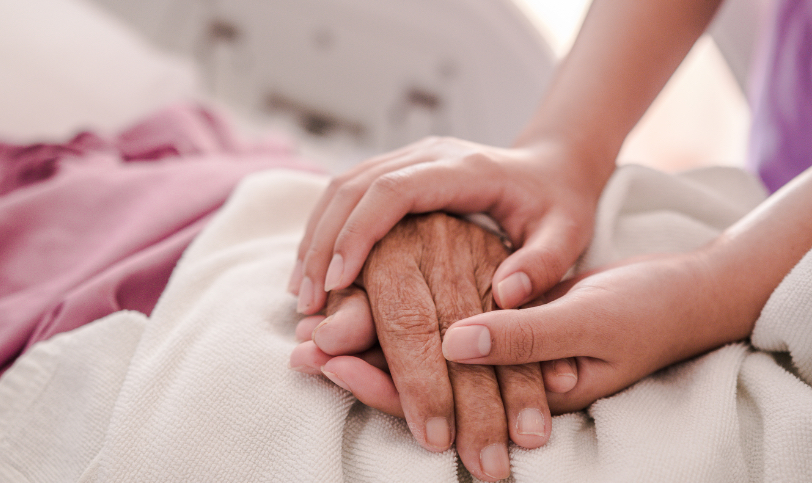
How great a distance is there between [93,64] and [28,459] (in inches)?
47.7

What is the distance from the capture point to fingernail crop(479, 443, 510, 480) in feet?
1.21

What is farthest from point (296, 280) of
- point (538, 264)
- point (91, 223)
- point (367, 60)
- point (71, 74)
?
point (367, 60)

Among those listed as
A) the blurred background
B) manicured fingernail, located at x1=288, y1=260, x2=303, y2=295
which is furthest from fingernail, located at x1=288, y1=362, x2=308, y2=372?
the blurred background

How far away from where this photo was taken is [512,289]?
0.43 metres

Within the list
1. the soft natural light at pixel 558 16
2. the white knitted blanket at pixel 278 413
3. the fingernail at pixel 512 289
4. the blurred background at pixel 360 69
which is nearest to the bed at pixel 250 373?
the white knitted blanket at pixel 278 413

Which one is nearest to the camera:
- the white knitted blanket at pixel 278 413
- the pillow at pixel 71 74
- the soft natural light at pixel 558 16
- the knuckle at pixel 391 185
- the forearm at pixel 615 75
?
the white knitted blanket at pixel 278 413

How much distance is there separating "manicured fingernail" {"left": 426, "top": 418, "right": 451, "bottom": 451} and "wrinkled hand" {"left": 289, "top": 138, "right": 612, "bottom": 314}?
122 millimetres

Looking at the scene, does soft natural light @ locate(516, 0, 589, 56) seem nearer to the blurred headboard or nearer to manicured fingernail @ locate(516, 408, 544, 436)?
the blurred headboard

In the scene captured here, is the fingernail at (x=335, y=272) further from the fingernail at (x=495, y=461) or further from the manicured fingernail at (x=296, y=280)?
the fingernail at (x=495, y=461)

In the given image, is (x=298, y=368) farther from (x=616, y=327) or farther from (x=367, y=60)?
(x=367, y=60)

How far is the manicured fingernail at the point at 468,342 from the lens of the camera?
1.21ft

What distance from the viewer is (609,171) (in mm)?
625

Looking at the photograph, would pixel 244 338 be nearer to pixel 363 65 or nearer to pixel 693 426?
pixel 693 426

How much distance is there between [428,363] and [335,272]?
134 millimetres
